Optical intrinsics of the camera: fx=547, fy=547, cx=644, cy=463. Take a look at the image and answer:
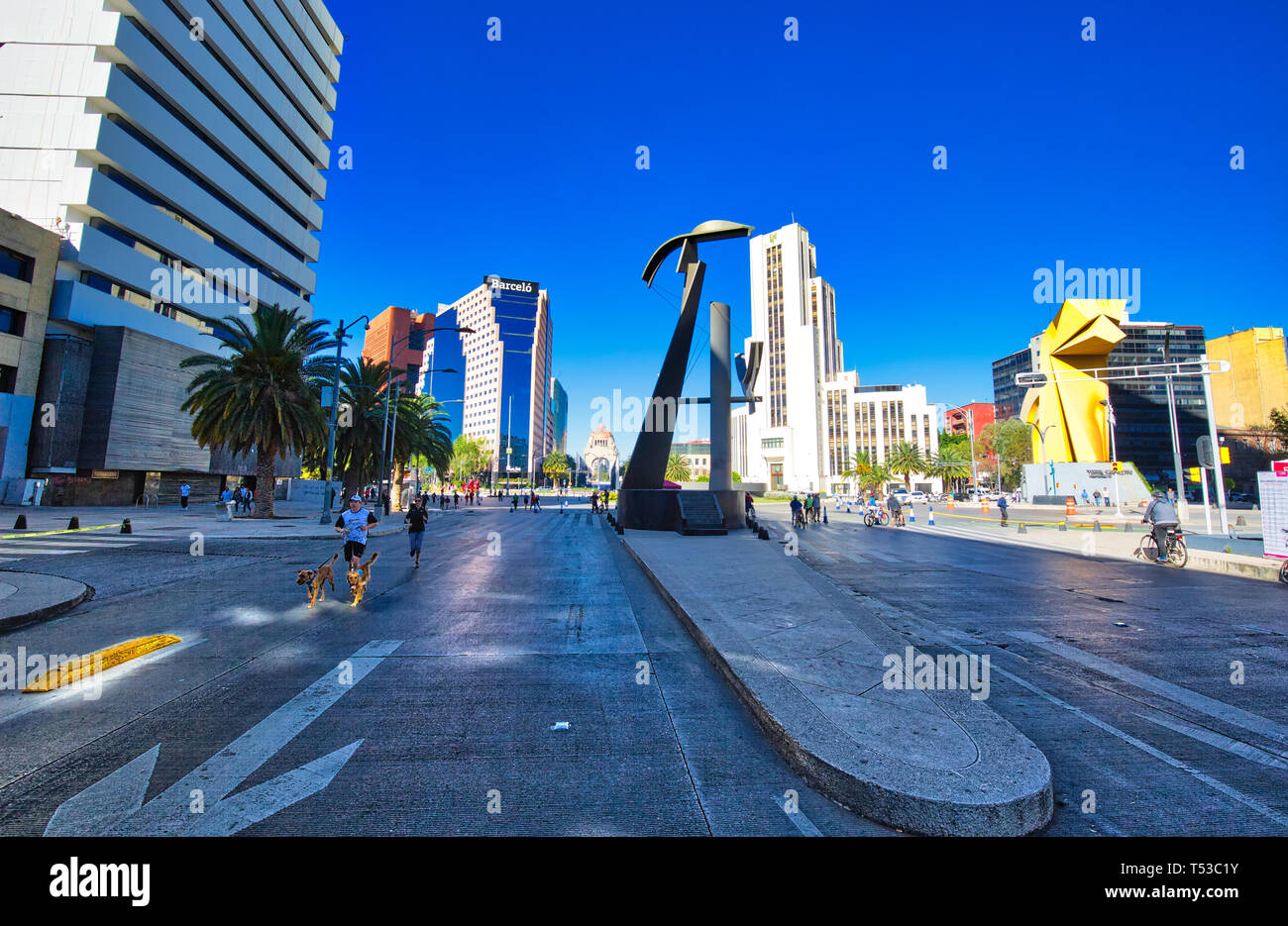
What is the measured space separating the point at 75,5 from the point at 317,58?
2942 centimetres

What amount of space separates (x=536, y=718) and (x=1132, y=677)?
223 inches

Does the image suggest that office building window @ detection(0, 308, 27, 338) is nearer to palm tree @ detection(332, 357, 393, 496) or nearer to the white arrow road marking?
palm tree @ detection(332, 357, 393, 496)

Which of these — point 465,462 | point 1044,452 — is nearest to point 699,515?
point 1044,452

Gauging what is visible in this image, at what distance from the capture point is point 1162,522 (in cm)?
1420

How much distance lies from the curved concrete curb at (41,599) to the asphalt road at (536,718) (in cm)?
27

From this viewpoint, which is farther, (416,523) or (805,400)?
(805,400)

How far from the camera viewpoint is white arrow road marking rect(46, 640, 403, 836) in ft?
8.79

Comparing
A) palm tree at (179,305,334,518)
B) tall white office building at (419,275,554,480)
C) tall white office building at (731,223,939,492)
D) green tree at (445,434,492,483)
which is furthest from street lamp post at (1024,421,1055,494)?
tall white office building at (419,275,554,480)

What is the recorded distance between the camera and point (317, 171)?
6444 centimetres

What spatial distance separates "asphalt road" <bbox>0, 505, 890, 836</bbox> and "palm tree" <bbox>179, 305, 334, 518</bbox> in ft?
69.2

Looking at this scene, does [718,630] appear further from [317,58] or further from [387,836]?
[317,58]

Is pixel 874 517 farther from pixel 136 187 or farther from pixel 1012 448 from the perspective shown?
pixel 1012 448

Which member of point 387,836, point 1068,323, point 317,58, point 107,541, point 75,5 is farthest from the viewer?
point 317,58
